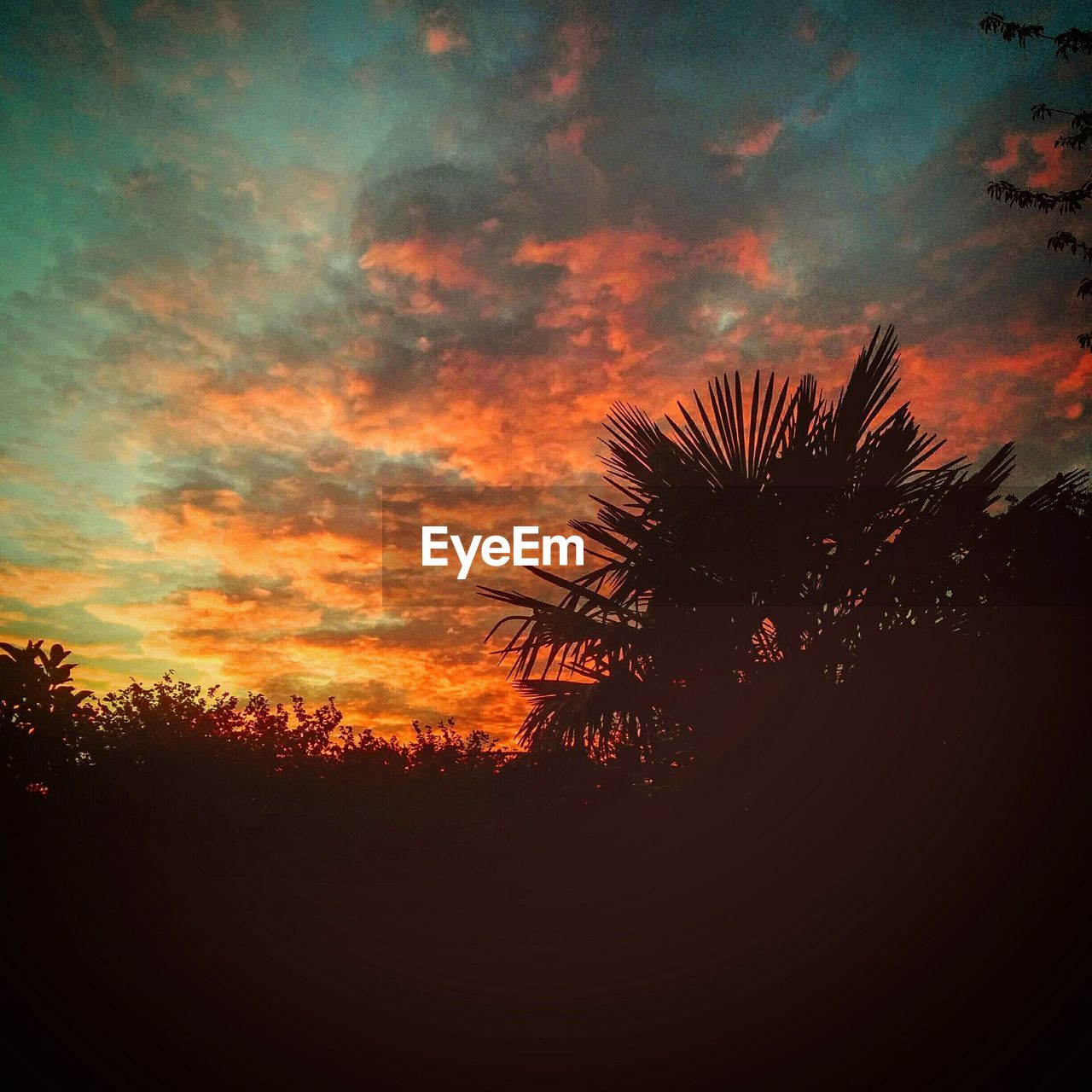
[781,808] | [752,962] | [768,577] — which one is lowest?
[752,962]

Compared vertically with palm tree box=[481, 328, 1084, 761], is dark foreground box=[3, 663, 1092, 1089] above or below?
below

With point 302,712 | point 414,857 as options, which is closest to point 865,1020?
point 414,857

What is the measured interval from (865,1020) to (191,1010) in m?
6.98

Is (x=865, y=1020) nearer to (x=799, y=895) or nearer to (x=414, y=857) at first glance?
(x=799, y=895)

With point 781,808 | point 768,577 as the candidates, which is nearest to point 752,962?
point 781,808

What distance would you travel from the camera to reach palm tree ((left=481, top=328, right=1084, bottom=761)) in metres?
4.85

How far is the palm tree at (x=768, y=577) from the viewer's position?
4848mm

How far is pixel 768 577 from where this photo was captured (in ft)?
16.7

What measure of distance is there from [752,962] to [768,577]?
8.65 ft

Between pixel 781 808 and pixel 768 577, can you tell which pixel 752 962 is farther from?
pixel 768 577

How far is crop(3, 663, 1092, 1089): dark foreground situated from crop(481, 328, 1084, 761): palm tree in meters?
0.46

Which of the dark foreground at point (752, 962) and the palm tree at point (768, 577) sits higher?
the palm tree at point (768, 577)

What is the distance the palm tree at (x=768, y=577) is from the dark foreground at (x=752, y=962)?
17.9 inches

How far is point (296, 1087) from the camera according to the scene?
5.25m
